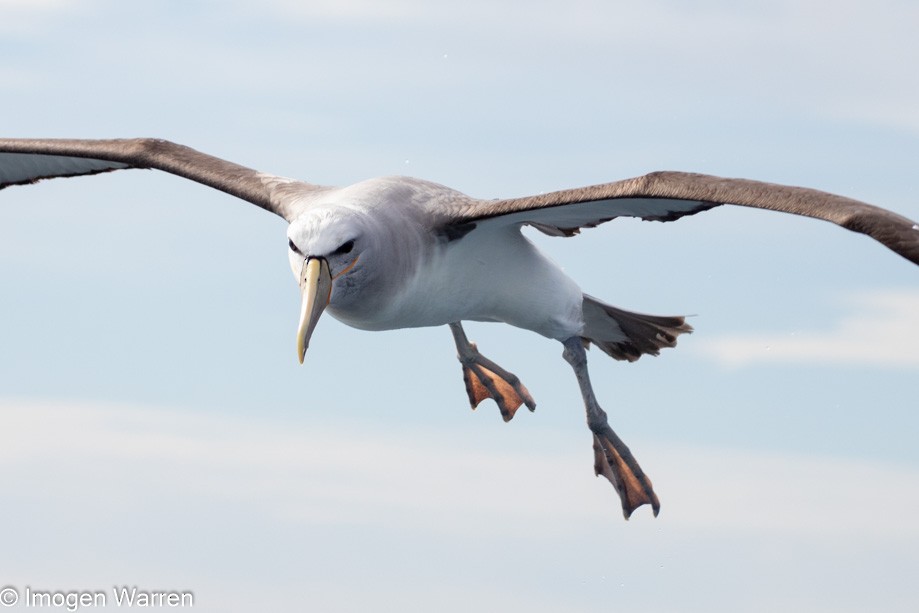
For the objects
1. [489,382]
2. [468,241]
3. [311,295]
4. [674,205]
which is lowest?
[311,295]

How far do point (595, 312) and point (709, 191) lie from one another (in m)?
3.67

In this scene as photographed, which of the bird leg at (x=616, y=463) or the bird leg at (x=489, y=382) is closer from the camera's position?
the bird leg at (x=616, y=463)

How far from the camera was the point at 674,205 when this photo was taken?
9984 mm

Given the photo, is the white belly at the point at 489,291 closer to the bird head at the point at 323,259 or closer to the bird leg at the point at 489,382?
the bird head at the point at 323,259

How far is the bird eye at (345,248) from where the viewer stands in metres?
9.48

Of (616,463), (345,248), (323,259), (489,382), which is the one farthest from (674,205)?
(489,382)

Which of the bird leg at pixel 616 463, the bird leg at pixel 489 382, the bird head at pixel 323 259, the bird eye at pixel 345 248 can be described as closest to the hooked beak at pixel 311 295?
the bird head at pixel 323 259

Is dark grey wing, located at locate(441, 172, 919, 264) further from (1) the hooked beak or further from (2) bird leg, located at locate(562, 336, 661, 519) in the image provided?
(2) bird leg, located at locate(562, 336, 661, 519)

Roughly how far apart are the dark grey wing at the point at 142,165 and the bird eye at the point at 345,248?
1349 millimetres

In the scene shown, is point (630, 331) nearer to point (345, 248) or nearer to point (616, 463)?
point (616, 463)

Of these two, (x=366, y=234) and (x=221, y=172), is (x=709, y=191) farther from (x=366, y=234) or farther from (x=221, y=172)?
(x=221, y=172)

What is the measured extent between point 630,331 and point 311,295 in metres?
4.61

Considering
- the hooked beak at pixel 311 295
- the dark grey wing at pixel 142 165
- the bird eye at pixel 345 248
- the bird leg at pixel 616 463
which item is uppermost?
the dark grey wing at pixel 142 165

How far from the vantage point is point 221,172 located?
39.3 feet
